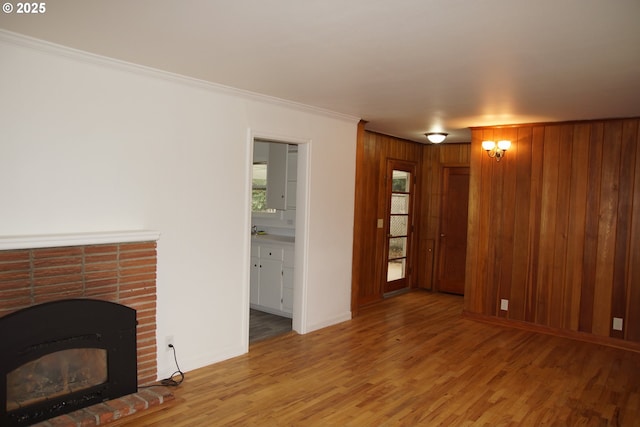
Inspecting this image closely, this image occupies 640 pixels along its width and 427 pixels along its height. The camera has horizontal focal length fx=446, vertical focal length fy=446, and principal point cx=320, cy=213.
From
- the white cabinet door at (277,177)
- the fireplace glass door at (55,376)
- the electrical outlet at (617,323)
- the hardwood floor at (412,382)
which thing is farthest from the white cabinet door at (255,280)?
the electrical outlet at (617,323)

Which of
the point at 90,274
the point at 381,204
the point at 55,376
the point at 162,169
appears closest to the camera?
the point at 55,376

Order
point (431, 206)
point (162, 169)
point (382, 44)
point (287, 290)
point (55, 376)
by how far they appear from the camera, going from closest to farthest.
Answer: point (382, 44) → point (55, 376) → point (162, 169) → point (287, 290) → point (431, 206)

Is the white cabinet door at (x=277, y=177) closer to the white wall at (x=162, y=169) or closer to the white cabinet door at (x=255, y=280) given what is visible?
the white cabinet door at (x=255, y=280)

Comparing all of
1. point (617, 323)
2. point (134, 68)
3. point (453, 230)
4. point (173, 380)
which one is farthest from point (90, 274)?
point (453, 230)

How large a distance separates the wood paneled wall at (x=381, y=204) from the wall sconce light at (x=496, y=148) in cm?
158

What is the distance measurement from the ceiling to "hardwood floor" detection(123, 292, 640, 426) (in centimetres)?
254

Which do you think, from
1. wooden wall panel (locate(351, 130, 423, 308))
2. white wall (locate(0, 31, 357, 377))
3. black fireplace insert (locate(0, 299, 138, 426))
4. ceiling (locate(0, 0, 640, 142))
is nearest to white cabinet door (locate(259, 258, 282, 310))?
white wall (locate(0, 31, 357, 377))

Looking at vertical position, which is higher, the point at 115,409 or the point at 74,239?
the point at 74,239

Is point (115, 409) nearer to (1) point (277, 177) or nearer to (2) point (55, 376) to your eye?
(2) point (55, 376)

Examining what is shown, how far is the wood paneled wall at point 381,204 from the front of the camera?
592 centimetres

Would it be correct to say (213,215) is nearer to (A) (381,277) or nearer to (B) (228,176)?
(B) (228,176)

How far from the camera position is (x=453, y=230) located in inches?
293

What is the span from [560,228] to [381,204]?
97.4 inches

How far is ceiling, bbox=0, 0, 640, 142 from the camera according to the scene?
225cm
